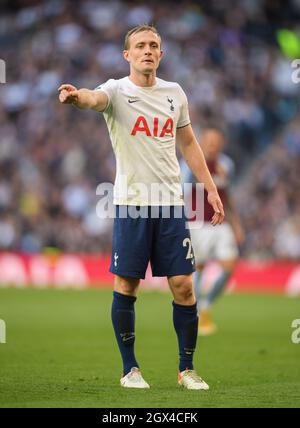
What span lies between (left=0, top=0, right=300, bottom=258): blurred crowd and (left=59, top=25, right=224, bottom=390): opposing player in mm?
14309

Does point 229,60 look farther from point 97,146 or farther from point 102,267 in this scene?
point 102,267

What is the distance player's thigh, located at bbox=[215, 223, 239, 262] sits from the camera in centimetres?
1248

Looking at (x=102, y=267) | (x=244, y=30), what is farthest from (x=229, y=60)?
(x=102, y=267)

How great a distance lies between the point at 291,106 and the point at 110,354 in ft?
49.1

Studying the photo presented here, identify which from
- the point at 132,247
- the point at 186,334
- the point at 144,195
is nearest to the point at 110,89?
the point at 144,195

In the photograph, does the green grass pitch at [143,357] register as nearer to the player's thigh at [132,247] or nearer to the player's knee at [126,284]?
the player's knee at [126,284]

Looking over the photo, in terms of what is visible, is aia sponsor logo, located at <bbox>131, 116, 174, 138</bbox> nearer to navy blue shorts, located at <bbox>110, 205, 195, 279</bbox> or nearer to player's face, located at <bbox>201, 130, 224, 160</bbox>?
navy blue shorts, located at <bbox>110, 205, 195, 279</bbox>

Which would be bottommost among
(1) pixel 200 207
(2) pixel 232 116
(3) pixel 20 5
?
(1) pixel 200 207

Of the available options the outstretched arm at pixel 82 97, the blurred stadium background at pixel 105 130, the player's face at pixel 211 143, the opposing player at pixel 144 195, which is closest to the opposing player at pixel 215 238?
the player's face at pixel 211 143

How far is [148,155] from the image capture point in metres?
6.88

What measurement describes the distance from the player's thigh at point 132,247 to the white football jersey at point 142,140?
144 mm

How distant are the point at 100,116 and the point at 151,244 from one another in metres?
17.2

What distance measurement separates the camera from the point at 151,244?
22.9 feet
